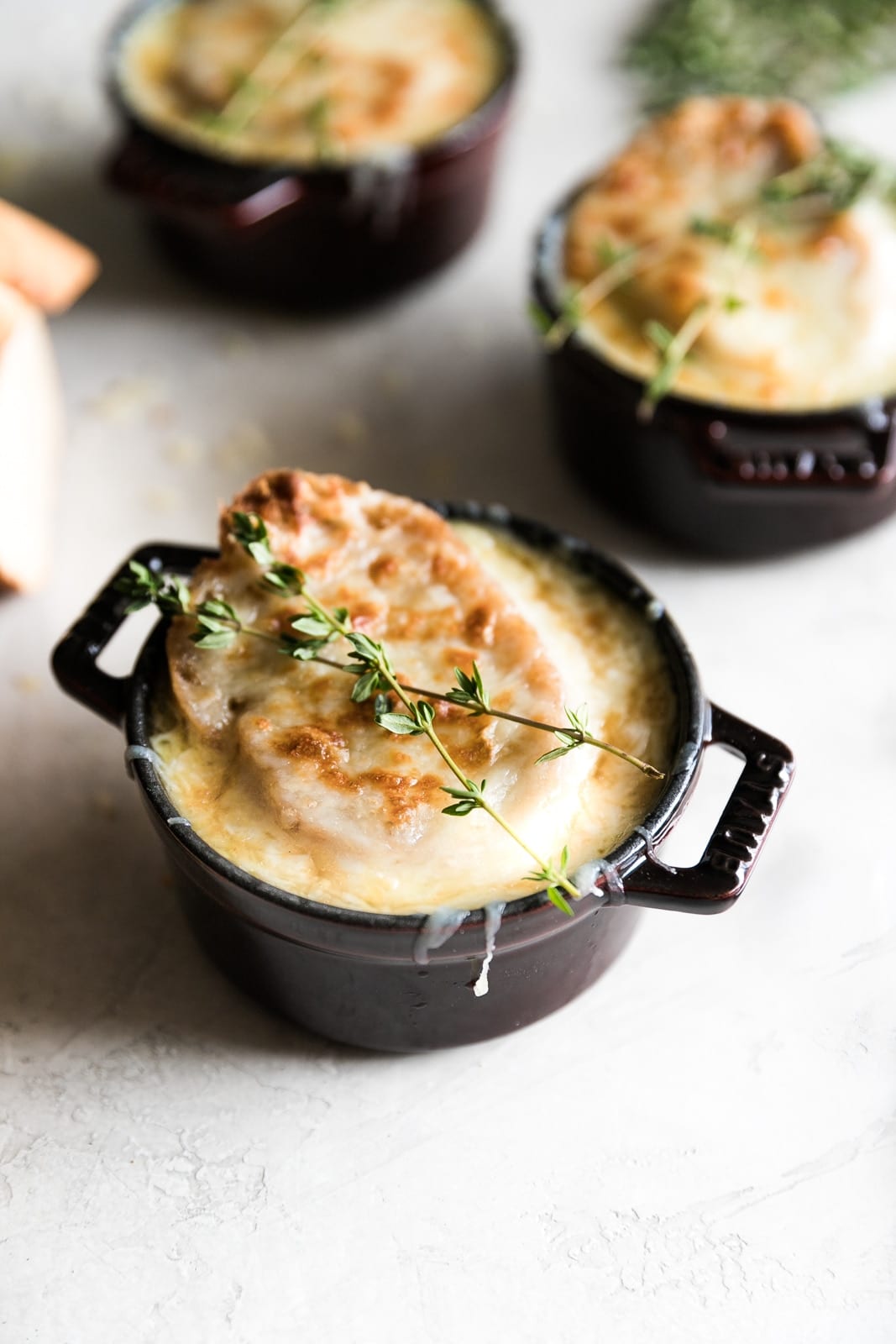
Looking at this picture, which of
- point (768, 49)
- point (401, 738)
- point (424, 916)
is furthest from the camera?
point (768, 49)

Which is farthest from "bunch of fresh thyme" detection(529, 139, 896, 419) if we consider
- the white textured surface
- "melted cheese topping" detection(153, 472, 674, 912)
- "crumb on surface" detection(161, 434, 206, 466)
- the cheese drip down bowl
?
"crumb on surface" detection(161, 434, 206, 466)

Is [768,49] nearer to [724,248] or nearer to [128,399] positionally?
[724,248]

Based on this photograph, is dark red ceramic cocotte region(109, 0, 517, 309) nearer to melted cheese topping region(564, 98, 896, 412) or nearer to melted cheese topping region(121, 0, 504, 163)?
melted cheese topping region(121, 0, 504, 163)

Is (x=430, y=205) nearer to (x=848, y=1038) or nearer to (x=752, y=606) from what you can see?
(x=752, y=606)

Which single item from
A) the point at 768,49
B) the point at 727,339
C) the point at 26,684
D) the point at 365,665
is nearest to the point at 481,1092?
the point at 365,665

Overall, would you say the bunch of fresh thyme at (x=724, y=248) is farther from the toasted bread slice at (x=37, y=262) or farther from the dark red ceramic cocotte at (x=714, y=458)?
the toasted bread slice at (x=37, y=262)

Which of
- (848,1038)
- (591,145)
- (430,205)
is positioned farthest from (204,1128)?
(591,145)
